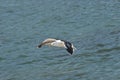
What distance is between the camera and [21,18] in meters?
27.1

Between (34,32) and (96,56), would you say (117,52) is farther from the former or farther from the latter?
(34,32)

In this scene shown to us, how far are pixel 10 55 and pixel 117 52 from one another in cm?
442

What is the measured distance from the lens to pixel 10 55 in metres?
22.0

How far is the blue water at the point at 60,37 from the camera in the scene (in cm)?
1988

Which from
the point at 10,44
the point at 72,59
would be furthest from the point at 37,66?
the point at 10,44

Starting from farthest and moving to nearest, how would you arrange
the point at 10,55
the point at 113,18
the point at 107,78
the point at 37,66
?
the point at 113,18
the point at 10,55
the point at 37,66
the point at 107,78

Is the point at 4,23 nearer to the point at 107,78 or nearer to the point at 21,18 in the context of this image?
the point at 21,18

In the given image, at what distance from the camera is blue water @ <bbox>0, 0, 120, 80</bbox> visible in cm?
1988

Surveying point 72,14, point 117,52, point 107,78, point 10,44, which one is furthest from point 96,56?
point 72,14

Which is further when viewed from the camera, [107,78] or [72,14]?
[72,14]

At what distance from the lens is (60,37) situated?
2388 cm

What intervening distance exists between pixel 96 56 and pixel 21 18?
702 cm

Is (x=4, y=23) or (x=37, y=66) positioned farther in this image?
(x=4, y=23)

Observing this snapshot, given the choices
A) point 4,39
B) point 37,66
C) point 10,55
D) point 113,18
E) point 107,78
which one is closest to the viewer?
point 107,78
